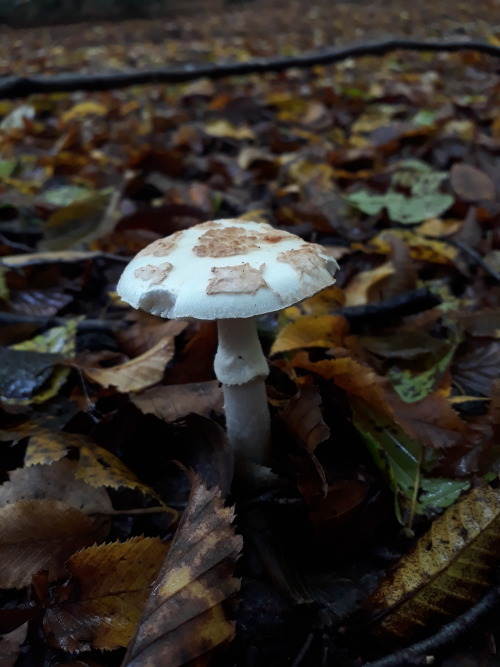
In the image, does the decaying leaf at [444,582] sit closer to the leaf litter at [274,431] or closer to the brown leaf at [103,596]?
the leaf litter at [274,431]

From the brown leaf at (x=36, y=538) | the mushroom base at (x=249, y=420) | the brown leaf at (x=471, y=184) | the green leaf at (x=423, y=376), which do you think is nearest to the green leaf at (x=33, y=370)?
the brown leaf at (x=36, y=538)

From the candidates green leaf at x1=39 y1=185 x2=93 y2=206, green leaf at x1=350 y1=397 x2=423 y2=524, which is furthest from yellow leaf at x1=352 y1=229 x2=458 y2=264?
green leaf at x1=39 y1=185 x2=93 y2=206

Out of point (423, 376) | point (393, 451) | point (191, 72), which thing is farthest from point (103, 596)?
point (191, 72)

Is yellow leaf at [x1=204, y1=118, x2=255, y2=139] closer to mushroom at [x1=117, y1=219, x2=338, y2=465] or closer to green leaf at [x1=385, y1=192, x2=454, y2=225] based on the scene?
green leaf at [x1=385, y1=192, x2=454, y2=225]

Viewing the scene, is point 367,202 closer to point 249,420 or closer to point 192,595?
point 249,420

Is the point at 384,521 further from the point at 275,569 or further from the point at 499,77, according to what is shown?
the point at 499,77

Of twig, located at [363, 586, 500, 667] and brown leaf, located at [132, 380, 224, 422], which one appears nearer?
twig, located at [363, 586, 500, 667]
